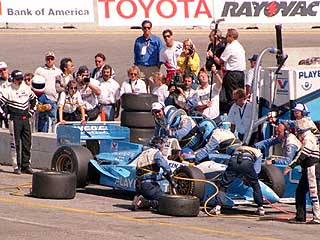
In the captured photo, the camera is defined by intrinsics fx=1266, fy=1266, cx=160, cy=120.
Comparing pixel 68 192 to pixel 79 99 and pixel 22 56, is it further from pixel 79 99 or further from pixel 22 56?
pixel 22 56

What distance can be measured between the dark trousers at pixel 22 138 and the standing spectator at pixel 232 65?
368 centimetres

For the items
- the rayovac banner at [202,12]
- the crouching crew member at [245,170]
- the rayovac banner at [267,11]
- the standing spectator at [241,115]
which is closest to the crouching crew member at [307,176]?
the crouching crew member at [245,170]

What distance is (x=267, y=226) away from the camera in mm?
17156

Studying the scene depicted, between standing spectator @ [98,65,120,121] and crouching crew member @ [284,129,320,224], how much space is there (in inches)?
237

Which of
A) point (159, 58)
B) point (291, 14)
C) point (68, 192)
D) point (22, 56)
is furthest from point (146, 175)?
point (291, 14)

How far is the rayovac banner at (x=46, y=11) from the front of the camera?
35844mm

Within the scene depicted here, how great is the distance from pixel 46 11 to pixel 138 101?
15227mm

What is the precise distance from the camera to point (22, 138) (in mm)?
21859

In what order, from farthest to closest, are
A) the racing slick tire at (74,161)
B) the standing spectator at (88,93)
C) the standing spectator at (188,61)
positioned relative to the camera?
the standing spectator at (188,61) < the standing spectator at (88,93) < the racing slick tire at (74,161)

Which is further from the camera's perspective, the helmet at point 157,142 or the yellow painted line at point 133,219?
the helmet at point 157,142

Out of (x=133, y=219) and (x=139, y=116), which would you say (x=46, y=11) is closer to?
(x=139, y=116)

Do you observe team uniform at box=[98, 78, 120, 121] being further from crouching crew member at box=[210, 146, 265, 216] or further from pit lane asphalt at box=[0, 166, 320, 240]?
crouching crew member at box=[210, 146, 265, 216]

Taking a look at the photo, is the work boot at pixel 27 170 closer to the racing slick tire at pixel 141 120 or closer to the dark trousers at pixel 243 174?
the racing slick tire at pixel 141 120

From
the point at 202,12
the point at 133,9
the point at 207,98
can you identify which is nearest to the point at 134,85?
the point at 207,98
